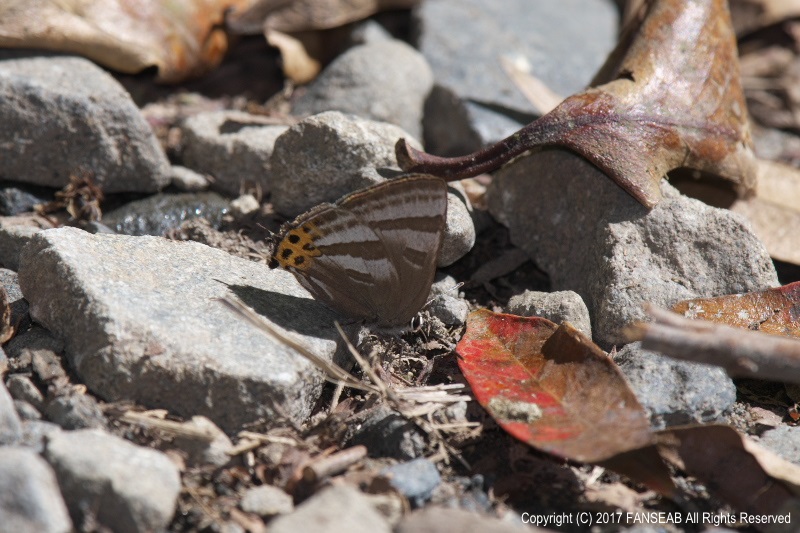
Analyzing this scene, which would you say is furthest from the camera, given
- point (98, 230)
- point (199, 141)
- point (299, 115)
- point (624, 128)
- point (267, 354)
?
point (299, 115)

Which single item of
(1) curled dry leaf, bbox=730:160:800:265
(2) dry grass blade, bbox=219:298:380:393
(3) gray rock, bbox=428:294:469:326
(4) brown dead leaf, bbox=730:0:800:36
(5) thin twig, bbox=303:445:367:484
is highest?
(4) brown dead leaf, bbox=730:0:800:36

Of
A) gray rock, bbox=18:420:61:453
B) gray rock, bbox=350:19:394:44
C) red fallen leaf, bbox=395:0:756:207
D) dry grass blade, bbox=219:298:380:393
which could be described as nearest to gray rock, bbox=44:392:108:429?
gray rock, bbox=18:420:61:453

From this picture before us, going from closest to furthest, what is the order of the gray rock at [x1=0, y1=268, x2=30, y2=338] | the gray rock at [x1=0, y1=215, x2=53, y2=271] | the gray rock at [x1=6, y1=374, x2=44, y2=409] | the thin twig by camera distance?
the thin twig → the gray rock at [x1=6, y1=374, x2=44, y2=409] → the gray rock at [x1=0, y1=268, x2=30, y2=338] → the gray rock at [x1=0, y1=215, x2=53, y2=271]

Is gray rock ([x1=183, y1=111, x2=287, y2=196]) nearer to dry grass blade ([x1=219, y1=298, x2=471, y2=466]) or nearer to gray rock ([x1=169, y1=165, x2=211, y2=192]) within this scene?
gray rock ([x1=169, y1=165, x2=211, y2=192])

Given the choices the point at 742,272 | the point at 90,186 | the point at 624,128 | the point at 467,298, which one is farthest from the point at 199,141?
the point at 742,272

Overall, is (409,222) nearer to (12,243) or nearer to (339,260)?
(339,260)

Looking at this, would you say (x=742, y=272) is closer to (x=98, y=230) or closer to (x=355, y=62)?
(x=355, y=62)
